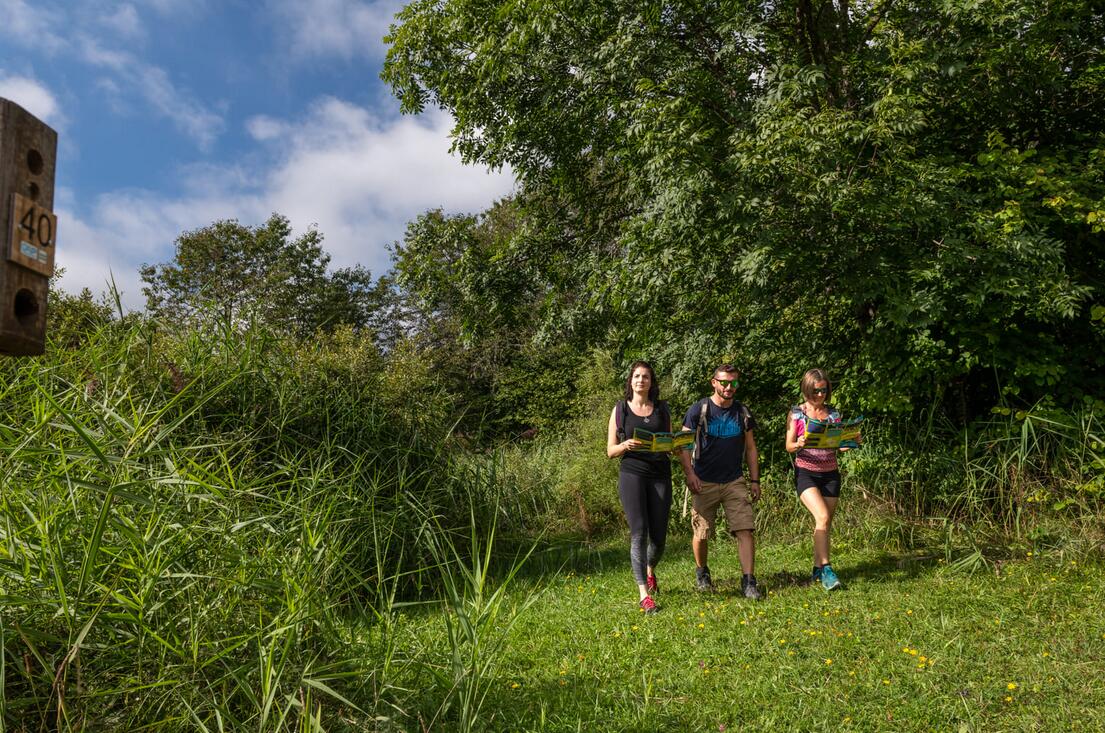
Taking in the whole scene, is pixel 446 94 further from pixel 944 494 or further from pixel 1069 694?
pixel 1069 694

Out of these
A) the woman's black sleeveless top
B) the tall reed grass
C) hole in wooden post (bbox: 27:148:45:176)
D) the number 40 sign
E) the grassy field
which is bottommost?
the grassy field

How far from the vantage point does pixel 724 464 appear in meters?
6.24

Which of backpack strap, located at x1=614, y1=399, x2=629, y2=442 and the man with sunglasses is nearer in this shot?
backpack strap, located at x1=614, y1=399, x2=629, y2=442

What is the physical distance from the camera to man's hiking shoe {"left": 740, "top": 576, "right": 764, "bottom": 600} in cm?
596

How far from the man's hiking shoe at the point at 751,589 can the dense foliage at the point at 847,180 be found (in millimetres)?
2838

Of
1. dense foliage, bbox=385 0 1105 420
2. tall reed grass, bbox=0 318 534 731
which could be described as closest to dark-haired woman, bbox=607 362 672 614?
dense foliage, bbox=385 0 1105 420

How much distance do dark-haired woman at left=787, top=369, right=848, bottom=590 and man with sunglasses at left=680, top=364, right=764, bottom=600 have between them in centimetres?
43

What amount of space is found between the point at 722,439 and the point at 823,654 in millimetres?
2040

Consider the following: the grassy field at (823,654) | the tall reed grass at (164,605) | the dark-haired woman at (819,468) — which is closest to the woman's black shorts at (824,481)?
the dark-haired woman at (819,468)

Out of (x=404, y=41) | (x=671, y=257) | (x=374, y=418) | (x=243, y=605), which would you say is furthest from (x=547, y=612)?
(x=404, y=41)

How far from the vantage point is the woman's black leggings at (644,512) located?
225 inches

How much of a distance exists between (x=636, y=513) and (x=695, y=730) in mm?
2274

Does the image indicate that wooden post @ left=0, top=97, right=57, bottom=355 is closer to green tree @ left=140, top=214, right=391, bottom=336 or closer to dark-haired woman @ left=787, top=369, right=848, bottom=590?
dark-haired woman @ left=787, top=369, right=848, bottom=590

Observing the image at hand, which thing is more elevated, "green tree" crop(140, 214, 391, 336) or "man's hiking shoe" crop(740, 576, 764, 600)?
"green tree" crop(140, 214, 391, 336)
